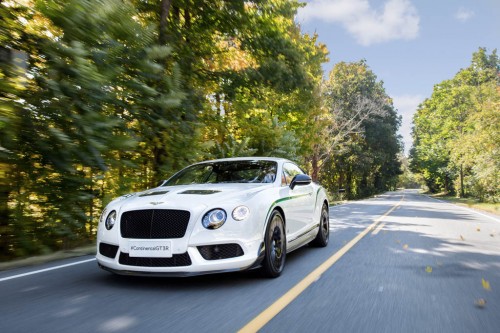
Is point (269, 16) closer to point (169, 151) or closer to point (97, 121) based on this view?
point (169, 151)

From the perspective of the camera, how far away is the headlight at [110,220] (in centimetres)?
486

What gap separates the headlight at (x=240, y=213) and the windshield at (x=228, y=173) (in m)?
1.33

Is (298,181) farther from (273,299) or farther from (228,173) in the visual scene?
(273,299)

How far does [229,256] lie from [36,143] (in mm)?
3315

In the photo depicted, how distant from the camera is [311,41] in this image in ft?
82.0

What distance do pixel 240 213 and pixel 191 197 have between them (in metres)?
0.61

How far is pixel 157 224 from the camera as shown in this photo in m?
4.57

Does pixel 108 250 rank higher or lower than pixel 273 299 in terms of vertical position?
higher

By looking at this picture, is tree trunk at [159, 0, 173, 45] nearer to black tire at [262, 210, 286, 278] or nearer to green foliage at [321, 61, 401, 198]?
black tire at [262, 210, 286, 278]

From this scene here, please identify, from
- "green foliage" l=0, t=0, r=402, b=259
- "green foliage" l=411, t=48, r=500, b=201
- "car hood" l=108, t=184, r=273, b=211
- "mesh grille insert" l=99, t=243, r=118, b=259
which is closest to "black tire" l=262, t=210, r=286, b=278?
"car hood" l=108, t=184, r=273, b=211

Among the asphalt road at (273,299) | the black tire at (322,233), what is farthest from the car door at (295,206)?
the black tire at (322,233)

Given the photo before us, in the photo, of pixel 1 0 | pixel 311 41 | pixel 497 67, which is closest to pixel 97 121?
pixel 1 0

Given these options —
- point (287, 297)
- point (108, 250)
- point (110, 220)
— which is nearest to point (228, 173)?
point (110, 220)

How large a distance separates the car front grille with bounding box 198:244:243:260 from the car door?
1.32 m
